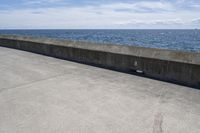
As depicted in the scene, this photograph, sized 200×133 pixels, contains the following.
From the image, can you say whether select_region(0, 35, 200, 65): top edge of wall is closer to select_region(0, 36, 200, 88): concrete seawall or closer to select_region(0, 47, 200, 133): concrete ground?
select_region(0, 36, 200, 88): concrete seawall

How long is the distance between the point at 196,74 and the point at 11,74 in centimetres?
687

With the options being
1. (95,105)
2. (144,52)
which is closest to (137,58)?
(144,52)

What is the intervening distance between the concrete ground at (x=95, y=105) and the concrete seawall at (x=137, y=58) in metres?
0.49

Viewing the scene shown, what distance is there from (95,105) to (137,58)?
153 inches

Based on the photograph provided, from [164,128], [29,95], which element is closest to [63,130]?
[164,128]

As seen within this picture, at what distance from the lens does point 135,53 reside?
846 centimetres

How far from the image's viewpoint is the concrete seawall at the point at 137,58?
268 inches

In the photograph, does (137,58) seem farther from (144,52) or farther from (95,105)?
(95,105)

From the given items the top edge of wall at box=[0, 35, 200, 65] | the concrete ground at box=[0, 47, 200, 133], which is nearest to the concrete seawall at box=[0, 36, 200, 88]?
the top edge of wall at box=[0, 35, 200, 65]

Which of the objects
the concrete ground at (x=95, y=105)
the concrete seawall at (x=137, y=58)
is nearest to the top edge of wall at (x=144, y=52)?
the concrete seawall at (x=137, y=58)

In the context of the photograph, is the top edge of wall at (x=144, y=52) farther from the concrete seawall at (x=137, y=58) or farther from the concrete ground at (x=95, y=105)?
the concrete ground at (x=95, y=105)

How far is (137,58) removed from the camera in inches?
327

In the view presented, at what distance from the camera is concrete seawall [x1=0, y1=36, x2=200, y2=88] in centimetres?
680

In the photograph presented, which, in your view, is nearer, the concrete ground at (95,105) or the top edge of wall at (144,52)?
the concrete ground at (95,105)
